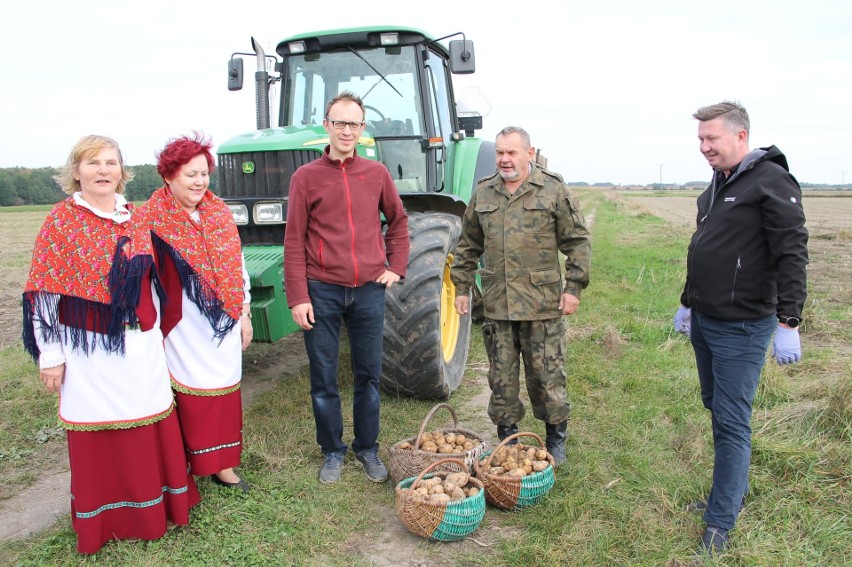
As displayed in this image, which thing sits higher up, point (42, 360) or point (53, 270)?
point (53, 270)

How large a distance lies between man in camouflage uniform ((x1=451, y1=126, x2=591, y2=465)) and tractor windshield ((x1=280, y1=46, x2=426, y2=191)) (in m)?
1.67

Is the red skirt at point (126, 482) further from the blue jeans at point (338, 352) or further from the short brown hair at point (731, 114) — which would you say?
the short brown hair at point (731, 114)

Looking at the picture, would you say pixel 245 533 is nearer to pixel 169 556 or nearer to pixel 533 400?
pixel 169 556

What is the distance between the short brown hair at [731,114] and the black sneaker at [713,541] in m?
1.62

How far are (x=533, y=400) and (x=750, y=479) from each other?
3.63ft

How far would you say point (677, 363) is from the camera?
5367 millimetres

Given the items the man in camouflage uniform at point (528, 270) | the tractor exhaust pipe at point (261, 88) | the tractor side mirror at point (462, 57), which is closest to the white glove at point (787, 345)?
the man in camouflage uniform at point (528, 270)

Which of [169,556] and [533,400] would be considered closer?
[169,556]

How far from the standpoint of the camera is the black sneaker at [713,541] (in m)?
2.72

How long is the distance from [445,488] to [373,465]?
64cm

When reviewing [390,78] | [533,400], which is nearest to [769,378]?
[533,400]

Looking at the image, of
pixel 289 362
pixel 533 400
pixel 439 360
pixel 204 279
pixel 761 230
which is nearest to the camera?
pixel 761 230

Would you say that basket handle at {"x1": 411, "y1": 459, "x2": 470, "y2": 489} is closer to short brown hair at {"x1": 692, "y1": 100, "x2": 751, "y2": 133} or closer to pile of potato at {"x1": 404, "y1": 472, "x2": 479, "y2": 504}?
pile of potato at {"x1": 404, "y1": 472, "x2": 479, "y2": 504}

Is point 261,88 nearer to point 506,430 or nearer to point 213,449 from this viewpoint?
point 213,449
